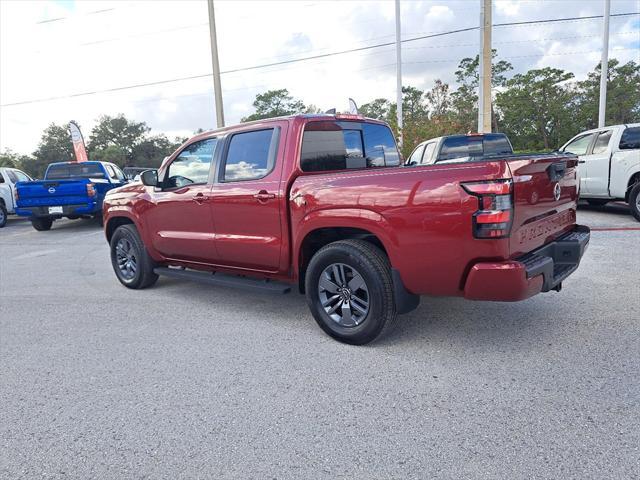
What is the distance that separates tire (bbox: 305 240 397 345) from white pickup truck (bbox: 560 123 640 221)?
7251 mm

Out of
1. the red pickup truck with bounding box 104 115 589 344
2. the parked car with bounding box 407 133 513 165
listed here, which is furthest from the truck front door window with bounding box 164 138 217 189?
the parked car with bounding box 407 133 513 165

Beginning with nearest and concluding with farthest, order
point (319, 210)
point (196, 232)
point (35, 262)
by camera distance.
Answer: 1. point (319, 210)
2. point (196, 232)
3. point (35, 262)

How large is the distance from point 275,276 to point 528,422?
248 centimetres

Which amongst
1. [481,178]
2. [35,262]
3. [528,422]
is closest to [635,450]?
[528,422]

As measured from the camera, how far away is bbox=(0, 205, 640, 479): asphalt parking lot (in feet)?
7.64

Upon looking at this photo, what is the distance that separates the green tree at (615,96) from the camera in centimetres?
3600

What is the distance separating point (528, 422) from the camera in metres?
2.57

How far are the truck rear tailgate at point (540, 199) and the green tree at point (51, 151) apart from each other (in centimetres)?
6035

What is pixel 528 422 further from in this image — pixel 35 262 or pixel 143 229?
pixel 35 262

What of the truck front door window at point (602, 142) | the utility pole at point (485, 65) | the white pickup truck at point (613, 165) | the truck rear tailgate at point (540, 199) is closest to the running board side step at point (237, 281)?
the truck rear tailgate at point (540, 199)

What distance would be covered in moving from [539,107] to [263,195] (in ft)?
130

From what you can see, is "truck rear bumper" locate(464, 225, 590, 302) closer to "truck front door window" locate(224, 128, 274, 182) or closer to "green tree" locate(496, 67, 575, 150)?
"truck front door window" locate(224, 128, 274, 182)

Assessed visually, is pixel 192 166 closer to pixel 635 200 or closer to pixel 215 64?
pixel 635 200

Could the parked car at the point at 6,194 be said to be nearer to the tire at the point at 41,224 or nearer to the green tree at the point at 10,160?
Result: the tire at the point at 41,224
